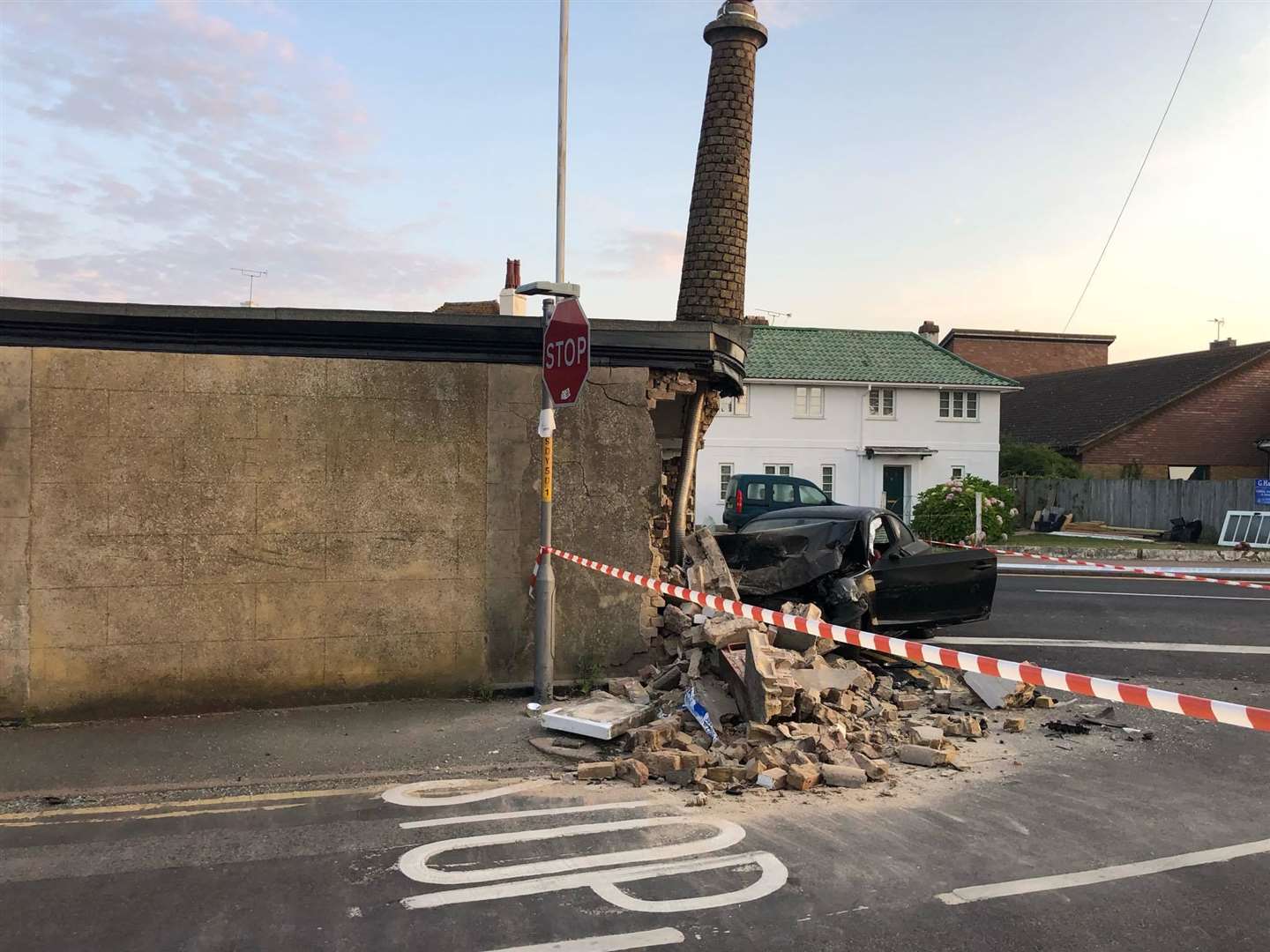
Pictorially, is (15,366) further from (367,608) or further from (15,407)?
(367,608)

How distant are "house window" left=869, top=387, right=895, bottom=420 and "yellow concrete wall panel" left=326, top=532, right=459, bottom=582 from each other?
28.4 m

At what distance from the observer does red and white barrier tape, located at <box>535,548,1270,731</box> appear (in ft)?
15.4

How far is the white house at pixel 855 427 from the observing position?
33.4 metres

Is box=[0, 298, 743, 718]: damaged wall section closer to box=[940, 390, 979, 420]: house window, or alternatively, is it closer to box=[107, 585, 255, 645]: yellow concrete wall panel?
box=[107, 585, 255, 645]: yellow concrete wall panel

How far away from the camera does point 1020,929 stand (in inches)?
157

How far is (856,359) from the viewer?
Result: 114ft

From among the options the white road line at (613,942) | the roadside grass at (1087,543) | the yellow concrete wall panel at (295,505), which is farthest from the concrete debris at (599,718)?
the roadside grass at (1087,543)

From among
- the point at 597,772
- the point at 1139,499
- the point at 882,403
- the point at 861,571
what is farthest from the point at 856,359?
the point at 597,772

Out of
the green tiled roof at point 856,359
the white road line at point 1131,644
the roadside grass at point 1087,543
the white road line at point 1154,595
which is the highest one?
the green tiled roof at point 856,359

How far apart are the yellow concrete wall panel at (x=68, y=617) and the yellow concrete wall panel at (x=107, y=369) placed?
1584mm

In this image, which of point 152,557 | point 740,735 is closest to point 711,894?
point 740,735

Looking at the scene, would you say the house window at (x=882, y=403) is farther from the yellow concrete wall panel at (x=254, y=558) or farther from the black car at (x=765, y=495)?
the yellow concrete wall panel at (x=254, y=558)

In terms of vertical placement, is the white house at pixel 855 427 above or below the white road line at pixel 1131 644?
above

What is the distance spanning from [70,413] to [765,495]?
18.0m
